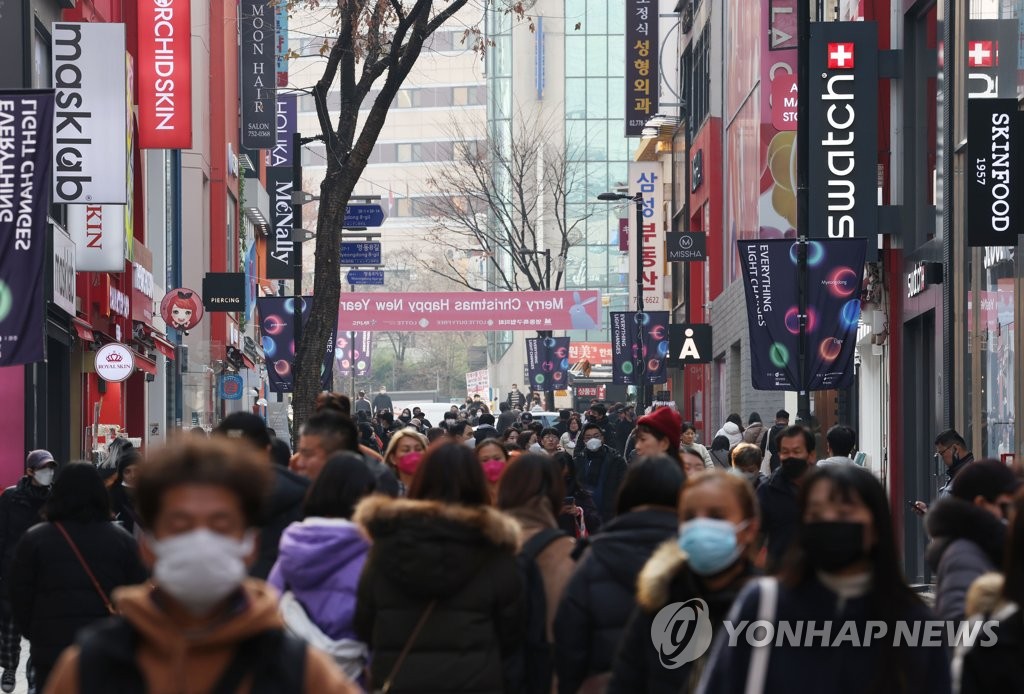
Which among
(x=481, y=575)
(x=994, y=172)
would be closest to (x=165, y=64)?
(x=994, y=172)

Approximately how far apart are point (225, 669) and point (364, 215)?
3180cm

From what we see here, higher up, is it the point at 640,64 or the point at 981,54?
the point at 640,64

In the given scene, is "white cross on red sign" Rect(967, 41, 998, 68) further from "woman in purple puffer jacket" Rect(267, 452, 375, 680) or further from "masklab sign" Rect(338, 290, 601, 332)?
"masklab sign" Rect(338, 290, 601, 332)

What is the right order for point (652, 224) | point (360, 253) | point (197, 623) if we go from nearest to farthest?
point (197, 623)
point (360, 253)
point (652, 224)

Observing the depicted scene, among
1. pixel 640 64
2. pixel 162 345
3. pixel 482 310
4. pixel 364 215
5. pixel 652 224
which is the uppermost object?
pixel 640 64

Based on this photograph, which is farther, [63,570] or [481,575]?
[63,570]

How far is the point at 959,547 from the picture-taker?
6.78 meters

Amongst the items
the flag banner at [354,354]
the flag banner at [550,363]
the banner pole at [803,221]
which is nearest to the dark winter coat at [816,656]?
the banner pole at [803,221]

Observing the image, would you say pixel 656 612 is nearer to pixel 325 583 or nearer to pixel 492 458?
pixel 325 583

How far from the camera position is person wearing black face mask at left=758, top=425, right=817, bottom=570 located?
10.2 metres

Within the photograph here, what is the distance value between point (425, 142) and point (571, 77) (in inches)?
2049

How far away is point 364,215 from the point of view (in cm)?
3534

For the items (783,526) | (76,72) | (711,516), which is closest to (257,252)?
(76,72)

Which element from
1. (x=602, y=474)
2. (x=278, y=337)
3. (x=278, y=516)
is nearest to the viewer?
(x=278, y=516)
